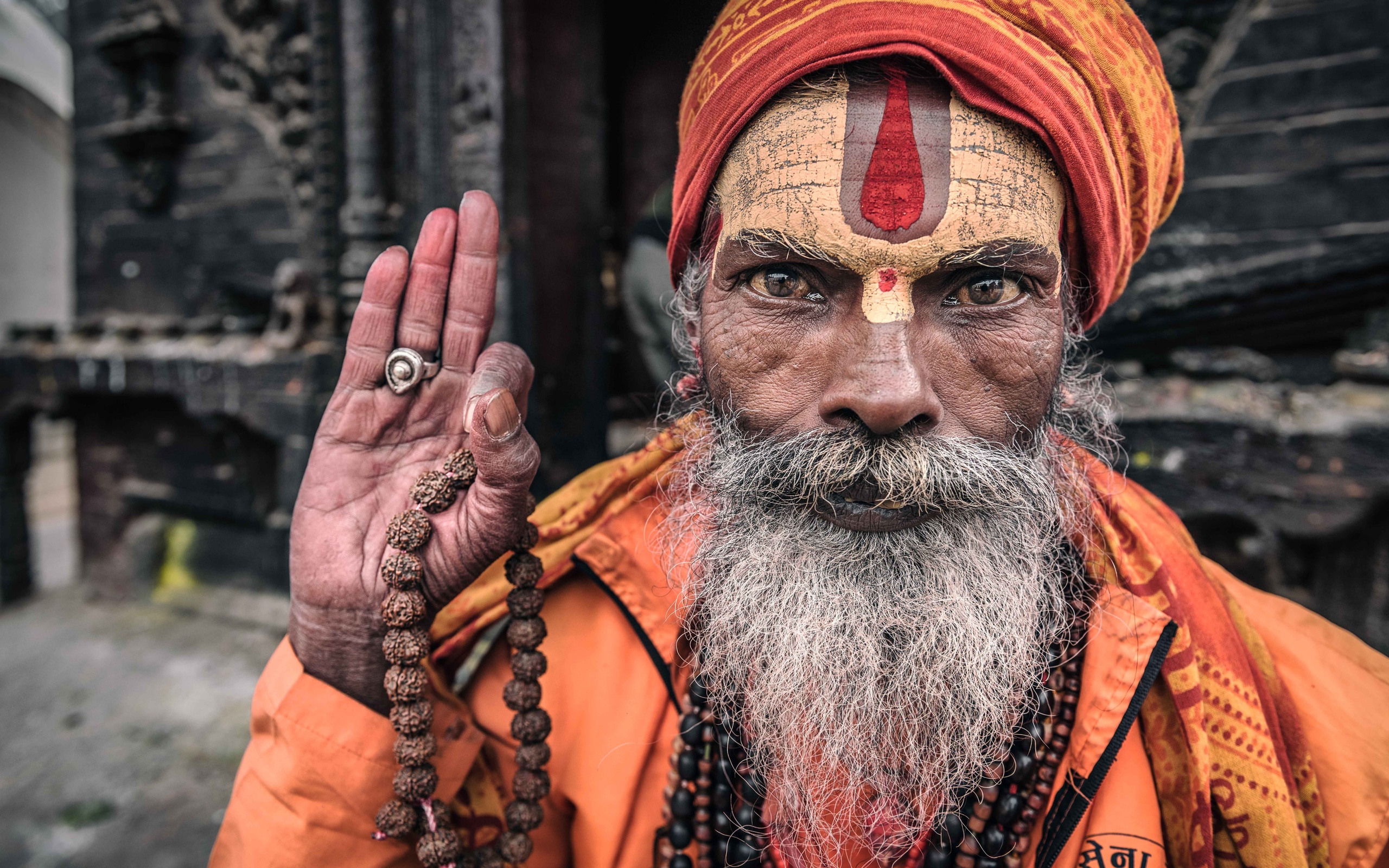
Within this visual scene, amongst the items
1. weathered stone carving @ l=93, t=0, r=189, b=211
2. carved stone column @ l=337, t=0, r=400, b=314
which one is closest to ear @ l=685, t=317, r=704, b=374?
carved stone column @ l=337, t=0, r=400, b=314

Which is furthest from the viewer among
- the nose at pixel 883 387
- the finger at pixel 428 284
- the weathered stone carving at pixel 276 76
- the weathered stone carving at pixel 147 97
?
the weathered stone carving at pixel 147 97

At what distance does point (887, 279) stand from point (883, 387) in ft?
0.61

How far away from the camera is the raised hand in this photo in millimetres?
1244

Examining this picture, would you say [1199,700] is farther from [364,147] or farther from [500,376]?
[364,147]

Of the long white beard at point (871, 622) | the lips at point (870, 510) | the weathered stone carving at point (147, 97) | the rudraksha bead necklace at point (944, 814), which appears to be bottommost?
the rudraksha bead necklace at point (944, 814)

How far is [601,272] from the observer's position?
3033 mm

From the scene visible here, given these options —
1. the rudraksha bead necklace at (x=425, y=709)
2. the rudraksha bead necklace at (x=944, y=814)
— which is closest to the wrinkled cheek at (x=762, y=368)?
the rudraksha bead necklace at (x=425, y=709)

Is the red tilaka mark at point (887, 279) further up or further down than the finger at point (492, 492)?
further up

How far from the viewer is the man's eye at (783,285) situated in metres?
1.29

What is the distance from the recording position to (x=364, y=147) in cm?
276

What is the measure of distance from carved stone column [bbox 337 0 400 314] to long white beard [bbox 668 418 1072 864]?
2.02 m

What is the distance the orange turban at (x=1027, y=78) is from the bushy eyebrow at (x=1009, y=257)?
0.14m

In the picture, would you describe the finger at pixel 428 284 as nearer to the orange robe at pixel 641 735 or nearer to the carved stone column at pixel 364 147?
the orange robe at pixel 641 735

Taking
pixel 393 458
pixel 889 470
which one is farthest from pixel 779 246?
pixel 393 458
